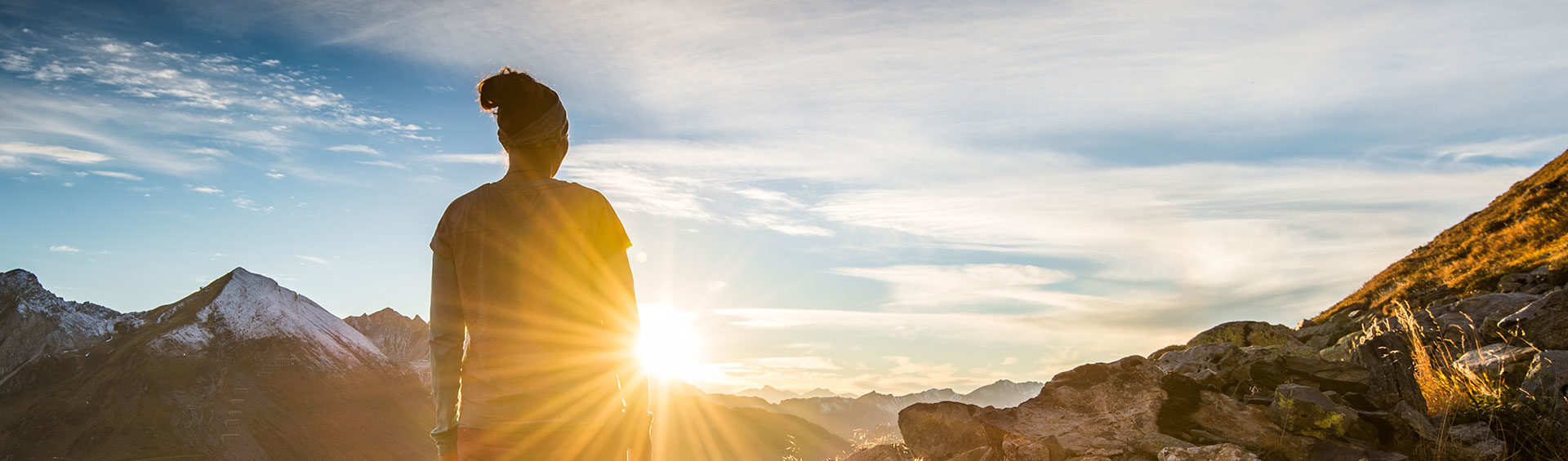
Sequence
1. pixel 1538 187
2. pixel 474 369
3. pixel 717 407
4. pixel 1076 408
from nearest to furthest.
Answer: pixel 474 369 < pixel 1076 408 < pixel 1538 187 < pixel 717 407

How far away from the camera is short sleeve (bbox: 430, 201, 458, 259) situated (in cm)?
294

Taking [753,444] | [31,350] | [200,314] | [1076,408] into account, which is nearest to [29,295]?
[31,350]

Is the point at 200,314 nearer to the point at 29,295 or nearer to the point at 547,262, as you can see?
the point at 29,295

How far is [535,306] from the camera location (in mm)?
2787

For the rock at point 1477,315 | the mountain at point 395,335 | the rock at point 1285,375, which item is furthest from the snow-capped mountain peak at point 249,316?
the rock at point 1477,315

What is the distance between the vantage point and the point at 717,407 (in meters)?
181

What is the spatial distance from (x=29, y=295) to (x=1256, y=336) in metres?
105

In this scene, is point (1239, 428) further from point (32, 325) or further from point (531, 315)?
point (32, 325)

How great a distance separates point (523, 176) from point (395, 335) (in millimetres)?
123599

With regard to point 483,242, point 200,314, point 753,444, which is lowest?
Answer: point 753,444

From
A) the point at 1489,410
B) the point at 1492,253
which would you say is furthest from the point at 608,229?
the point at 1492,253

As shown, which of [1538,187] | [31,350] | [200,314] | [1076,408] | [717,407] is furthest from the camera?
[717,407]

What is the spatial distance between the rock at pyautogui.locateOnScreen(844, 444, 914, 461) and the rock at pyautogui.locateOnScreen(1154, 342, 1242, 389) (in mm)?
2804

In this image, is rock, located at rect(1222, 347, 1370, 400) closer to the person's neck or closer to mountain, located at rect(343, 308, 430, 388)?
the person's neck
